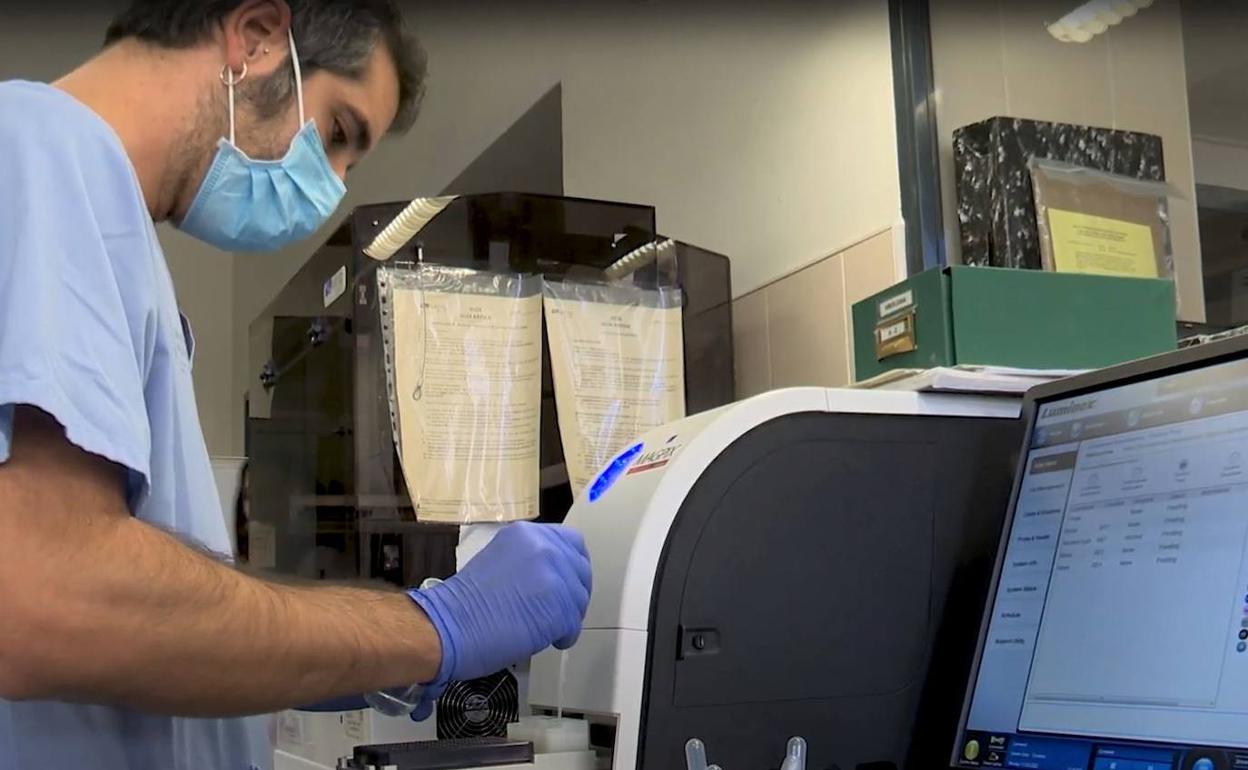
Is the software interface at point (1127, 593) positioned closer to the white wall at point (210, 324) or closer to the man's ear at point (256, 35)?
the man's ear at point (256, 35)

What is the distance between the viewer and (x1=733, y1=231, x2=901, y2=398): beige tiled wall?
5.76ft

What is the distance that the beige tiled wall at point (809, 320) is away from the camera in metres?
1.75

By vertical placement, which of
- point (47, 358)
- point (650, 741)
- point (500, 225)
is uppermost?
point (500, 225)

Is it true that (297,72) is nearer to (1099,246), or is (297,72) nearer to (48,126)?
(48,126)

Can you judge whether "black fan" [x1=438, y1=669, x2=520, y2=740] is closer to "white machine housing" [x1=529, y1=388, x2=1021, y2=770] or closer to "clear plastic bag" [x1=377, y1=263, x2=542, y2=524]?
"white machine housing" [x1=529, y1=388, x2=1021, y2=770]

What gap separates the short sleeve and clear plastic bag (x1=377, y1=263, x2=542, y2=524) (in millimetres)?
860

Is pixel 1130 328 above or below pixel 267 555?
above

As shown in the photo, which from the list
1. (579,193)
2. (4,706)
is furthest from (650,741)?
(579,193)

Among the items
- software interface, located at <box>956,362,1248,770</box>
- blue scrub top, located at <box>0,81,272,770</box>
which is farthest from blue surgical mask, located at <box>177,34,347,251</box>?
software interface, located at <box>956,362,1248,770</box>

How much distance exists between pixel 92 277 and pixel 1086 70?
59.7 inches

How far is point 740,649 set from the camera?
92cm

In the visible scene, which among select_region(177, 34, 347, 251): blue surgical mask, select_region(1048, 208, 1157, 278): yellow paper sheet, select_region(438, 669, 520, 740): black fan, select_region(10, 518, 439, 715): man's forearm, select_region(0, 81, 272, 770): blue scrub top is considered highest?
select_region(1048, 208, 1157, 278): yellow paper sheet

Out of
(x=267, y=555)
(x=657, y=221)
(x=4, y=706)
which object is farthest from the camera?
(x=267, y=555)

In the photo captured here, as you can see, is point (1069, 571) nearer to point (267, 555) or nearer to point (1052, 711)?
point (1052, 711)
